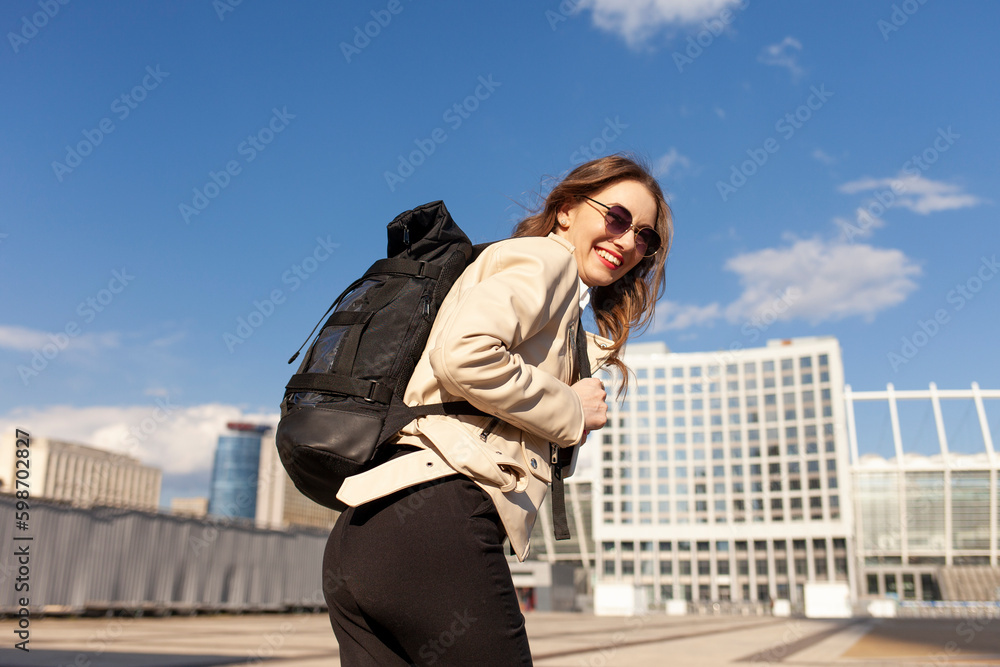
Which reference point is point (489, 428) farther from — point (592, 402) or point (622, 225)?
point (622, 225)

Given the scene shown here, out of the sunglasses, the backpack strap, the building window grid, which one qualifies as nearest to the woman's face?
the sunglasses

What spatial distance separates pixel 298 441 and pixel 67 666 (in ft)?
20.7

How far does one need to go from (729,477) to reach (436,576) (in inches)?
3534

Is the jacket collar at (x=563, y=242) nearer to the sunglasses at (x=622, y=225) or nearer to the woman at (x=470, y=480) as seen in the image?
the sunglasses at (x=622, y=225)

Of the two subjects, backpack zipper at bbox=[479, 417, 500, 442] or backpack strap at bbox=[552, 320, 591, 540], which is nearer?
backpack zipper at bbox=[479, 417, 500, 442]

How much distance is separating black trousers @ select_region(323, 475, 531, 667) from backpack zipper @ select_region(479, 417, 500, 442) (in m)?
0.09

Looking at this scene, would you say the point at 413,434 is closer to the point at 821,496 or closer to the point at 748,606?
the point at 748,606

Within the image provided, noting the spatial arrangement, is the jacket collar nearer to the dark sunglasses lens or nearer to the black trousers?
the dark sunglasses lens

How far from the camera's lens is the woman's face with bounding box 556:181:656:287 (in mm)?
1751

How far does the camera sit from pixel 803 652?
10.3 m

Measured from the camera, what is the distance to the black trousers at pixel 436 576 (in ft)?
3.96

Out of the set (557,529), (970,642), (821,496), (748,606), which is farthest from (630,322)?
(821,496)

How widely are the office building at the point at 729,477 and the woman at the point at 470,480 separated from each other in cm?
8099

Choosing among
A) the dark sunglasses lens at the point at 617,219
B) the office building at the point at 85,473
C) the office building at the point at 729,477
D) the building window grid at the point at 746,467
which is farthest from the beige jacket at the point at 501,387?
the building window grid at the point at 746,467
